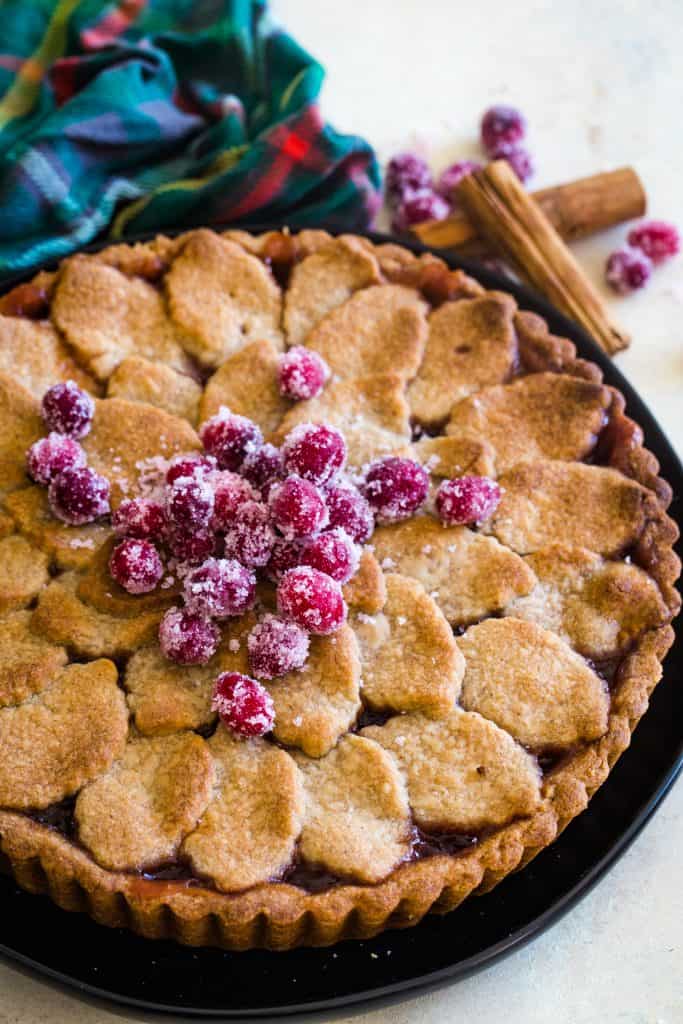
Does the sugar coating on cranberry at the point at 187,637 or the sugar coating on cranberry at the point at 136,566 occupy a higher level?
the sugar coating on cranberry at the point at 136,566

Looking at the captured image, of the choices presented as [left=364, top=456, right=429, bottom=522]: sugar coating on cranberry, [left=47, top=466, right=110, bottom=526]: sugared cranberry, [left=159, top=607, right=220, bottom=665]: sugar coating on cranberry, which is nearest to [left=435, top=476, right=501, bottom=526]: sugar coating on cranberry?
[left=364, top=456, right=429, bottom=522]: sugar coating on cranberry

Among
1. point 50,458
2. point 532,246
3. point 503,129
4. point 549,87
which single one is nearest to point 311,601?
point 50,458

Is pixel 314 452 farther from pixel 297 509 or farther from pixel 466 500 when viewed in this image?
pixel 466 500

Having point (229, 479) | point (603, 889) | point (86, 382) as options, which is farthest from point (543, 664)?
point (86, 382)

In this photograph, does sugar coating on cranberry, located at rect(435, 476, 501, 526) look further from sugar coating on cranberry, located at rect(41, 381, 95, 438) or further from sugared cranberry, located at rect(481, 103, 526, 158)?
sugared cranberry, located at rect(481, 103, 526, 158)

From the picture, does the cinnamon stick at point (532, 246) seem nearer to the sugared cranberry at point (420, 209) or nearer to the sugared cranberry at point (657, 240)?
the sugared cranberry at point (420, 209)

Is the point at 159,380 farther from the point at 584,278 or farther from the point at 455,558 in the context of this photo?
the point at 584,278

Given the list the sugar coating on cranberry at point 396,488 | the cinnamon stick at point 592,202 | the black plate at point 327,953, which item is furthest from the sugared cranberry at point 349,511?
the cinnamon stick at point 592,202
